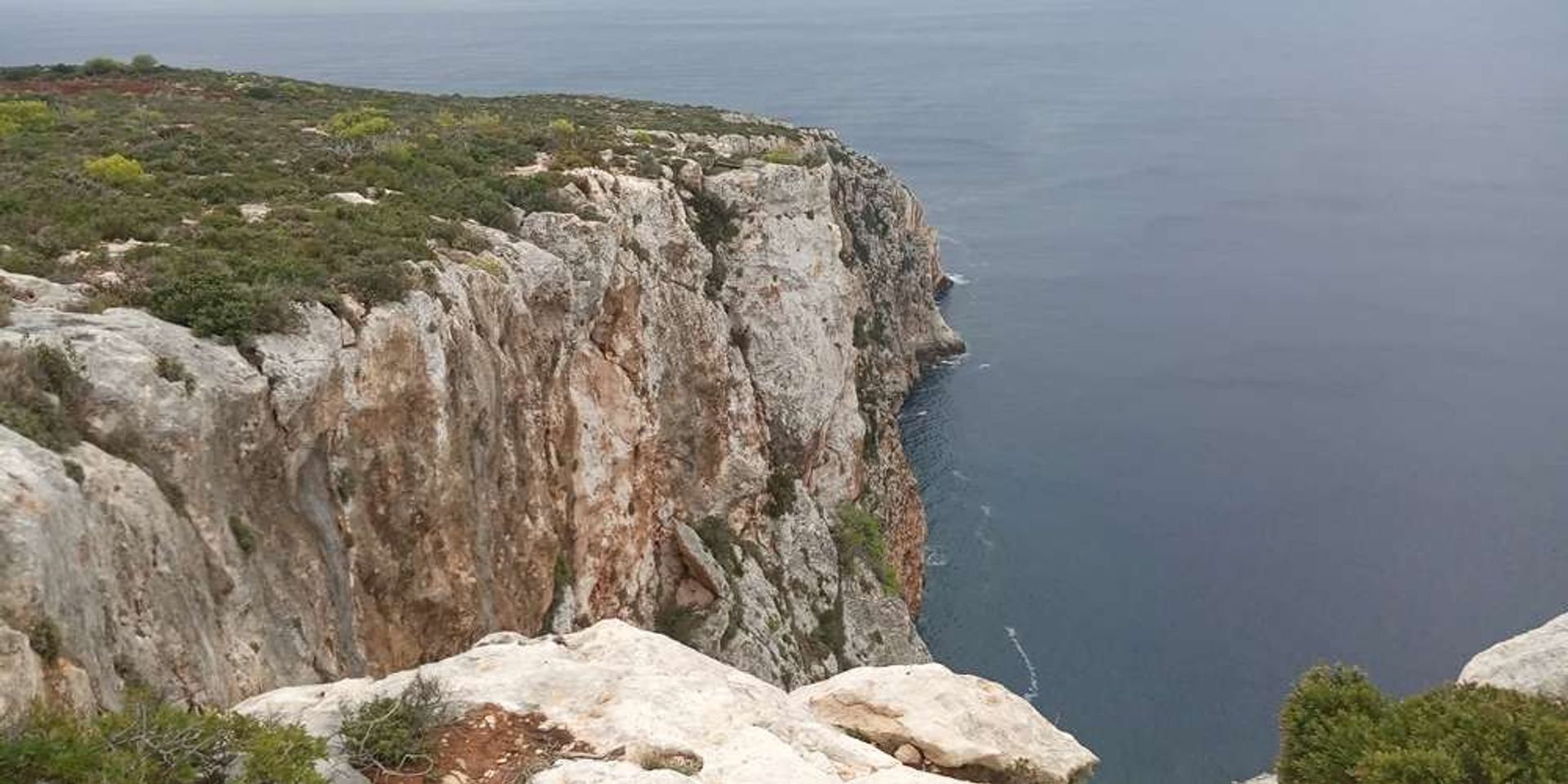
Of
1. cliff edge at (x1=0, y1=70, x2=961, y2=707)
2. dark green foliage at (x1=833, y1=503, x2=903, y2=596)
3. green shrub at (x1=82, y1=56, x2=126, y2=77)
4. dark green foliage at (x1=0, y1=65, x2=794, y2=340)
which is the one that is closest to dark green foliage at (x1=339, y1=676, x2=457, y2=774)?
cliff edge at (x1=0, y1=70, x2=961, y2=707)

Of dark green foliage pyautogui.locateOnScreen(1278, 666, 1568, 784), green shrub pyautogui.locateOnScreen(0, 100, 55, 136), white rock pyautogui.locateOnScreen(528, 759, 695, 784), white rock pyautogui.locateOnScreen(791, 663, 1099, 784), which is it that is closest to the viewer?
white rock pyautogui.locateOnScreen(528, 759, 695, 784)

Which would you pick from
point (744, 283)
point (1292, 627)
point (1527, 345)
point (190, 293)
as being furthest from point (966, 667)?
point (1527, 345)

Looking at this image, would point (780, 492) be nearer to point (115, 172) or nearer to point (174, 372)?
point (115, 172)

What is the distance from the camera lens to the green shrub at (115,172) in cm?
2570

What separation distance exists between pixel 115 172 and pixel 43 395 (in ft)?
50.6

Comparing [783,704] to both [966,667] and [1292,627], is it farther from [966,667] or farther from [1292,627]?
[1292,627]

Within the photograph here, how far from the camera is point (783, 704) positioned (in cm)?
1541

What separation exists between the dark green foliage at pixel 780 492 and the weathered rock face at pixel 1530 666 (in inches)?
1003

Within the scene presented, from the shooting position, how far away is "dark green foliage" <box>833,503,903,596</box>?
4453 cm

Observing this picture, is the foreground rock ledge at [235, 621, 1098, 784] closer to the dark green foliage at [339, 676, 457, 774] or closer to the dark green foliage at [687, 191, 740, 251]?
the dark green foliage at [339, 676, 457, 774]

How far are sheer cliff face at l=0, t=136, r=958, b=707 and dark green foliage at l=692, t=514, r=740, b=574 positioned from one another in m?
0.13

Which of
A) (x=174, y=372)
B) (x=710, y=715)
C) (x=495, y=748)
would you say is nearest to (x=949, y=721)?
(x=710, y=715)

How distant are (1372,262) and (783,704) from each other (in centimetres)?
10432

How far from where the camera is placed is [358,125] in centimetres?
3872
